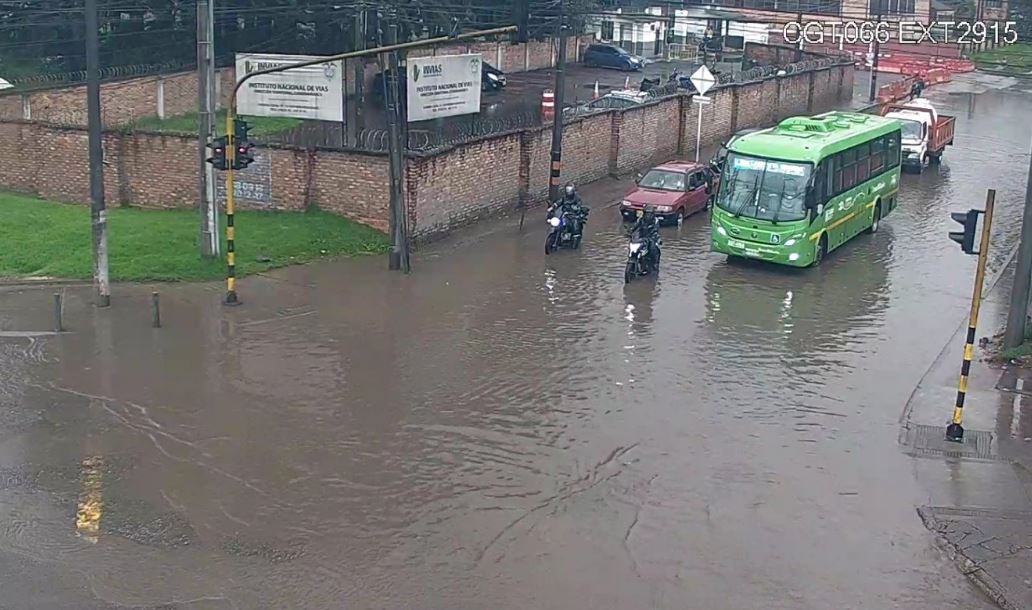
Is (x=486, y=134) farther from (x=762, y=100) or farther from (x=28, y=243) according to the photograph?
(x=762, y=100)

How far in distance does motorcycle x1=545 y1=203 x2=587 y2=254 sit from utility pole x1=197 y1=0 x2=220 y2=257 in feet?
21.3

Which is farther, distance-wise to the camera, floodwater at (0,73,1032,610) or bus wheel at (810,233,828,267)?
bus wheel at (810,233,828,267)

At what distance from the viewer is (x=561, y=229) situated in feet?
81.8

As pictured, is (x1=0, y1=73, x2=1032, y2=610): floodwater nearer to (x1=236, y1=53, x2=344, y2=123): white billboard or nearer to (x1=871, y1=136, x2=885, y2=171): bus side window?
(x1=236, y1=53, x2=344, y2=123): white billboard

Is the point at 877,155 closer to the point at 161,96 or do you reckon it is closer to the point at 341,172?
the point at 341,172

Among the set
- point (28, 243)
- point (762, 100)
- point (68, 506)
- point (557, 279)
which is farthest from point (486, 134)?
point (762, 100)

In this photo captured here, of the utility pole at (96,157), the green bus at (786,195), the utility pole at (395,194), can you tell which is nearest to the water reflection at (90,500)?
the utility pole at (96,157)

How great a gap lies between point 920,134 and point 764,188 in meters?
15.5

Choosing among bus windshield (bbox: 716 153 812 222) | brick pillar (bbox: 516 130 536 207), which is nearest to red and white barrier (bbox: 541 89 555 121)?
brick pillar (bbox: 516 130 536 207)

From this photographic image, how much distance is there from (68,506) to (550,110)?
1097 inches

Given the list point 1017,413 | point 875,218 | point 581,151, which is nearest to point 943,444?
point 1017,413

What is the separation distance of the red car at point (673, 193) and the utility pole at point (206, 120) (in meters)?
9.62

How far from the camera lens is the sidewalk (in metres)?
11.7

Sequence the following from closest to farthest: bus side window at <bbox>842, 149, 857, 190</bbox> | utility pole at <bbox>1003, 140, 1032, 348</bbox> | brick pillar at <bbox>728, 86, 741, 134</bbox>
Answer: utility pole at <bbox>1003, 140, 1032, 348</bbox>, bus side window at <bbox>842, 149, 857, 190</bbox>, brick pillar at <bbox>728, 86, 741, 134</bbox>
